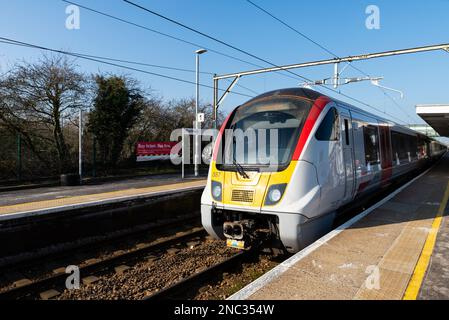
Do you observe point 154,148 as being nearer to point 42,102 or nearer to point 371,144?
point 42,102

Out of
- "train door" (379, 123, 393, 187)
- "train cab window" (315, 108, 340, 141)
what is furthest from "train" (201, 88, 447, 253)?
"train door" (379, 123, 393, 187)

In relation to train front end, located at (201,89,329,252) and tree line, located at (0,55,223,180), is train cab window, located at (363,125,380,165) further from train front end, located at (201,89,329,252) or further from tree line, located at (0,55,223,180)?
→ tree line, located at (0,55,223,180)

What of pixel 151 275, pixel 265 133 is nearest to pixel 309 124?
pixel 265 133

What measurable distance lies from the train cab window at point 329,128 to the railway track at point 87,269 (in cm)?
392

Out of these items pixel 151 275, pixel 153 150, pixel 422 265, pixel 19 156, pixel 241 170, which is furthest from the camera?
pixel 153 150

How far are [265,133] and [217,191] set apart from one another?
4.36 ft

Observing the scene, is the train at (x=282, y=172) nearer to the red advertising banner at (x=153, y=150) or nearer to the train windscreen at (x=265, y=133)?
the train windscreen at (x=265, y=133)

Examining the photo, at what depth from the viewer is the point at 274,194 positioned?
5.00 metres

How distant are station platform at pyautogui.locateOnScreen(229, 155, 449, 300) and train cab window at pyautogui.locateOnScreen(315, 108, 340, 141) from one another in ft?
5.34

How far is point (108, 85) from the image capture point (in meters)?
20.1

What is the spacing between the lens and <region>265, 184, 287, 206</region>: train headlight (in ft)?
16.2

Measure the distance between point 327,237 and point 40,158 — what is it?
16.3 meters
